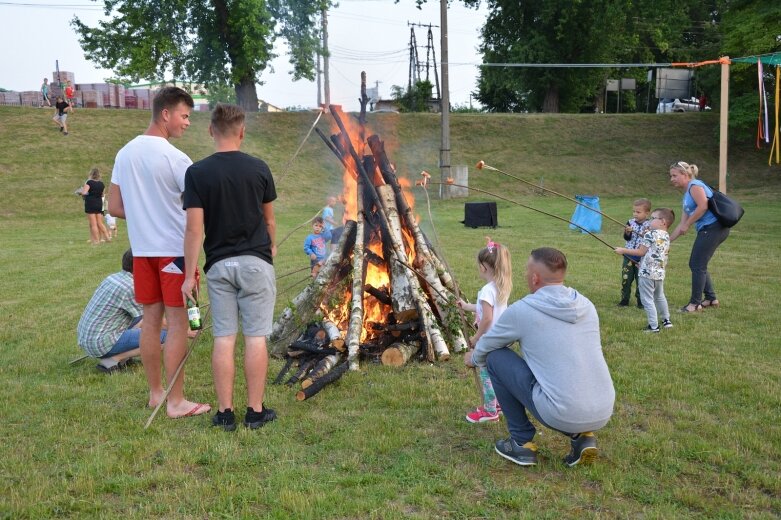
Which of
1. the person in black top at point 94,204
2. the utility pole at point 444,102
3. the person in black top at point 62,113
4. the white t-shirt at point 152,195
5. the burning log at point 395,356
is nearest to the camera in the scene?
the white t-shirt at point 152,195

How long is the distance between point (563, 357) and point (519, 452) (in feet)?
2.16

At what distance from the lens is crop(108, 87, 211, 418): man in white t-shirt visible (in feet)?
14.7

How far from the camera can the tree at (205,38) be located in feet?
93.2

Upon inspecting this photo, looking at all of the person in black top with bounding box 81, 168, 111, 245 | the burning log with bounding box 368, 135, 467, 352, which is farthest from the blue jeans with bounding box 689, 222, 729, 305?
the person in black top with bounding box 81, 168, 111, 245

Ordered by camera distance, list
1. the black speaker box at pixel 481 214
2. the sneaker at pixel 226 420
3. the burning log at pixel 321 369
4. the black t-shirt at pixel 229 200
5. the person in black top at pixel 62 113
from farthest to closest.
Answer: the person in black top at pixel 62 113 < the black speaker box at pixel 481 214 < the burning log at pixel 321 369 < the sneaker at pixel 226 420 < the black t-shirt at pixel 229 200

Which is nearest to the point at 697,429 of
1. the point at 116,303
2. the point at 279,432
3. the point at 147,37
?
the point at 279,432

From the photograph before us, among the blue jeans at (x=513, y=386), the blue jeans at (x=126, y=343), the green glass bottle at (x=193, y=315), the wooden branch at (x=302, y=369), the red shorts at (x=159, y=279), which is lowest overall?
the wooden branch at (x=302, y=369)

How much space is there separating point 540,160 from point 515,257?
18801 mm

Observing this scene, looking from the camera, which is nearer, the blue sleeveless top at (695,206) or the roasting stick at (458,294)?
the roasting stick at (458,294)

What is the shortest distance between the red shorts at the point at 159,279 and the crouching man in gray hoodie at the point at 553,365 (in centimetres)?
217

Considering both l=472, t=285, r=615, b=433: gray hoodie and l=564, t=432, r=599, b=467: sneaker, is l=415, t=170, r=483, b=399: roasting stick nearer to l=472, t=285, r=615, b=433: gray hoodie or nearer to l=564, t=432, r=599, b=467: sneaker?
l=472, t=285, r=615, b=433: gray hoodie

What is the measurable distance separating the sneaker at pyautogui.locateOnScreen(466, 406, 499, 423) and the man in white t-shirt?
200cm

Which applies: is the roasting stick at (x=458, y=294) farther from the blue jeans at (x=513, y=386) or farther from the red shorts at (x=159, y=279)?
the red shorts at (x=159, y=279)

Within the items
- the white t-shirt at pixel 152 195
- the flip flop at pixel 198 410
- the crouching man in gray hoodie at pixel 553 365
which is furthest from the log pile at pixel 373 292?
the crouching man in gray hoodie at pixel 553 365
